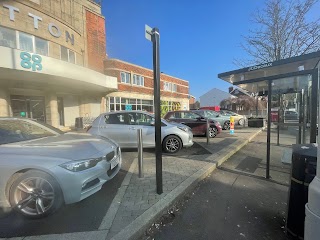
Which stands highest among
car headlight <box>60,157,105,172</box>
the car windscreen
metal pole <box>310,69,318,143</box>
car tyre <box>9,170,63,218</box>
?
metal pole <box>310,69,318,143</box>

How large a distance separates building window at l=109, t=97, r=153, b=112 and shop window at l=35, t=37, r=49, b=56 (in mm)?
9468

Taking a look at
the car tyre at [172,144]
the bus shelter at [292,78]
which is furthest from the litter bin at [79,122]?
the bus shelter at [292,78]

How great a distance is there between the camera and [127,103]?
26031 mm

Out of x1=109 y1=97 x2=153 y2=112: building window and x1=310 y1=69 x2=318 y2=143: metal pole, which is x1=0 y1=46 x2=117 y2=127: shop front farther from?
x1=310 y1=69 x2=318 y2=143: metal pole

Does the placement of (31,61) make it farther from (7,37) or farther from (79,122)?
(79,122)

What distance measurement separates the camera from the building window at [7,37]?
1294 cm

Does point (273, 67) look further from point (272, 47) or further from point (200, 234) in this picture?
point (272, 47)

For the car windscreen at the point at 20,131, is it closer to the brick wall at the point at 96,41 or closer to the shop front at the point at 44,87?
the shop front at the point at 44,87

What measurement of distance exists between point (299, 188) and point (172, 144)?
15.2 feet

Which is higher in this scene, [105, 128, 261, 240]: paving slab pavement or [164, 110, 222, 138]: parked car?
[164, 110, 222, 138]: parked car

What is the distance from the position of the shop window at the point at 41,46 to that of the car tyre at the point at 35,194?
14.9m

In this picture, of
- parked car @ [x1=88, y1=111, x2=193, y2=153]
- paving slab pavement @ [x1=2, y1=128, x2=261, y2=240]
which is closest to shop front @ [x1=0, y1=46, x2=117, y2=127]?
parked car @ [x1=88, y1=111, x2=193, y2=153]

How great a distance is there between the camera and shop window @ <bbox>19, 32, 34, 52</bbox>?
45.3 ft

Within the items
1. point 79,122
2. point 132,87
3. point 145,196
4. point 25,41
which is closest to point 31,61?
point 25,41
